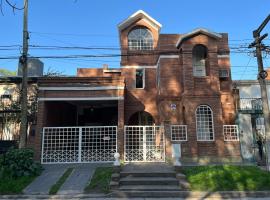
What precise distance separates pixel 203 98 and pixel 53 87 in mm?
8515

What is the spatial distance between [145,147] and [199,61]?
688 cm

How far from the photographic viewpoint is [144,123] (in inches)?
807

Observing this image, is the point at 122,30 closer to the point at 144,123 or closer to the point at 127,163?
the point at 144,123

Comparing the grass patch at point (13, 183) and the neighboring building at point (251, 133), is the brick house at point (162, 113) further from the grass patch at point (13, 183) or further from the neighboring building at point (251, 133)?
the grass patch at point (13, 183)

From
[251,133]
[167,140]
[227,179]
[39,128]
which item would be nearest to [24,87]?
[39,128]

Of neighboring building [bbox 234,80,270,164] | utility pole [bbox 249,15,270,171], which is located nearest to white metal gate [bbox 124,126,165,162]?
neighboring building [bbox 234,80,270,164]

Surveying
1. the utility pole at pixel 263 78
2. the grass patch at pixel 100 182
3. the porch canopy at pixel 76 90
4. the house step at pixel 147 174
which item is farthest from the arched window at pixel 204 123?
the grass patch at pixel 100 182

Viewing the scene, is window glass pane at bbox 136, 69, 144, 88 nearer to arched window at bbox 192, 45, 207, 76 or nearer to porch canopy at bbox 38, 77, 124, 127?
arched window at bbox 192, 45, 207, 76

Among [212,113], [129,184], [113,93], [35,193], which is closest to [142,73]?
[113,93]

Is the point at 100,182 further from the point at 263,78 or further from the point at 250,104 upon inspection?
the point at 250,104

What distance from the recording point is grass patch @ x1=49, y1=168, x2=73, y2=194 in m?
10.5

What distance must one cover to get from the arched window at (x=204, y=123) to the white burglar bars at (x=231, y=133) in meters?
0.77

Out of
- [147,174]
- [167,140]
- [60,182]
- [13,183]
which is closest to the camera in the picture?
[13,183]

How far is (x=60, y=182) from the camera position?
11414mm
